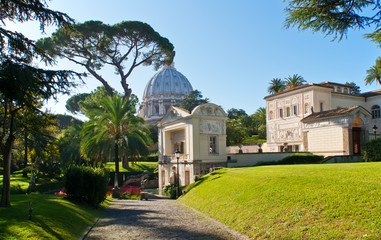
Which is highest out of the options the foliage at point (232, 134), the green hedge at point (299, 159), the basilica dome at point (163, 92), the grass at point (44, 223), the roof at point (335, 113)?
the basilica dome at point (163, 92)

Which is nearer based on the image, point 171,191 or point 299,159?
point 171,191

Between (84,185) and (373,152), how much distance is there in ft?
68.3

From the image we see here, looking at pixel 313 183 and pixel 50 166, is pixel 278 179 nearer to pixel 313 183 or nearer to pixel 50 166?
pixel 313 183

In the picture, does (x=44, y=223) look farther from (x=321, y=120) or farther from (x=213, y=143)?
(x=321, y=120)

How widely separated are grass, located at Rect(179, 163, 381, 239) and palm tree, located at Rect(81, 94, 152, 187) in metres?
15.3

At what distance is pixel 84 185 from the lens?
1669cm

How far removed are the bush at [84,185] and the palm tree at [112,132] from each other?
998 centimetres

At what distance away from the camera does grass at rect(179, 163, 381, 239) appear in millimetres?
7777

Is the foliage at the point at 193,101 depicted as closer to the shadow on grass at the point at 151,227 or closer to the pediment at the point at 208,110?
the pediment at the point at 208,110

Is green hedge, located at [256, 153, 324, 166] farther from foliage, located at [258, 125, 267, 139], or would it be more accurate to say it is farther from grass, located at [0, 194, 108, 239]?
foliage, located at [258, 125, 267, 139]

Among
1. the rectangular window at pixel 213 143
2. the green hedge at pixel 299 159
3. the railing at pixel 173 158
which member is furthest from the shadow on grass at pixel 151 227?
the green hedge at pixel 299 159

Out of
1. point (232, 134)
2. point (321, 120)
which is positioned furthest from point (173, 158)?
point (232, 134)

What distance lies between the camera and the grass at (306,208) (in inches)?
306

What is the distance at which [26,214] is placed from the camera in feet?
35.4
